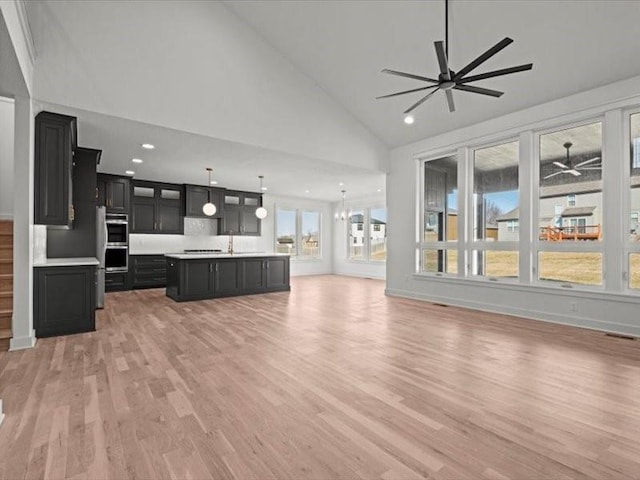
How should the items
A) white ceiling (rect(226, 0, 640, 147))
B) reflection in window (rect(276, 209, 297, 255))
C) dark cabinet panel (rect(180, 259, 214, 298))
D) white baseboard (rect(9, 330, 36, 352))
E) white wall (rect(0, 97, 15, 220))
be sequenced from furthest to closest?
1. reflection in window (rect(276, 209, 297, 255))
2. dark cabinet panel (rect(180, 259, 214, 298))
3. white wall (rect(0, 97, 15, 220))
4. white ceiling (rect(226, 0, 640, 147))
5. white baseboard (rect(9, 330, 36, 352))

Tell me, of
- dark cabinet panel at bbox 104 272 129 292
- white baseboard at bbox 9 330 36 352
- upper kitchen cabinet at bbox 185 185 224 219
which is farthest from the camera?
upper kitchen cabinet at bbox 185 185 224 219

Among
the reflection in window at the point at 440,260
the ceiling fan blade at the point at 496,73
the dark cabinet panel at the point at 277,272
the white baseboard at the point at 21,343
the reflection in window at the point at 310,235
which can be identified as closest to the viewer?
the ceiling fan blade at the point at 496,73

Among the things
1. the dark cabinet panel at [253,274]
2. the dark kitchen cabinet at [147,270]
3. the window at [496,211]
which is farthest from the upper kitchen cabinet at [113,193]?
the window at [496,211]

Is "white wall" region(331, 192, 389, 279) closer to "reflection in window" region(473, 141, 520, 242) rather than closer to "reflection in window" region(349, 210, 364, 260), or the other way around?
"reflection in window" region(349, 210, 364, 260)

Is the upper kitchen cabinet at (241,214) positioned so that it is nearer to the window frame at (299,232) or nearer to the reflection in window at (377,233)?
the window frame at (299,232)

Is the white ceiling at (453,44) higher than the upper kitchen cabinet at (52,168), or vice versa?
the white ceiling at (453,44)

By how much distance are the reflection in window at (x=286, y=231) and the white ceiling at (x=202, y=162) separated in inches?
53.0

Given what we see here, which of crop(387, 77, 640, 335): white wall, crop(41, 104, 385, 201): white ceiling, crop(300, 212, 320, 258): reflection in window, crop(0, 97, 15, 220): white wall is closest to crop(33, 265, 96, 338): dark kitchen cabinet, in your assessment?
crop(0, 97, 15, 220): white wall

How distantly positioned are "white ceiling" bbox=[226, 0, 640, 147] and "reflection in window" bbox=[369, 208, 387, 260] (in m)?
4.85

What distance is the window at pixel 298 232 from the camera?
11.1 m

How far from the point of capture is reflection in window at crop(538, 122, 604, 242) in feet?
14.9

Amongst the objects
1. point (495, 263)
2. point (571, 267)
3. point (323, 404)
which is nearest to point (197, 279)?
point (323, 404)

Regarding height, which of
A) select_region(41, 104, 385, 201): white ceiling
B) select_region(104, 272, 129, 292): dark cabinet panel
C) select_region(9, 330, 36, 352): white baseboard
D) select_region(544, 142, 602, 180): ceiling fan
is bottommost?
select_region(9, 330, 36, 352): white baseboard

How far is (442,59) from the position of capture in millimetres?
3121
